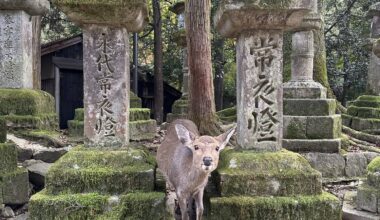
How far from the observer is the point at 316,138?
266 inches

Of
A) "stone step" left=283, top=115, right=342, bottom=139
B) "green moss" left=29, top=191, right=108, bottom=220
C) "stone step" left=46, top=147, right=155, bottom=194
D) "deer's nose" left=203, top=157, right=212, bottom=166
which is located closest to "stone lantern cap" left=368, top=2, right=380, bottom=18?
"stone step" left=283, top=115, right=342, bottom=139

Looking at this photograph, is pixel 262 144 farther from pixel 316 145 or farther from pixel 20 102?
pixel 20 102

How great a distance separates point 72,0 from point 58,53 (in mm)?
11796

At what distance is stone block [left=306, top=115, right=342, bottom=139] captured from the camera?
6.71m

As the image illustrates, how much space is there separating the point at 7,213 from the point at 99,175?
1.42 m

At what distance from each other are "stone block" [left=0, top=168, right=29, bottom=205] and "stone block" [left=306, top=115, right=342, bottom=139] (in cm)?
442

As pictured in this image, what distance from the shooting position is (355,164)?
22.1 feet

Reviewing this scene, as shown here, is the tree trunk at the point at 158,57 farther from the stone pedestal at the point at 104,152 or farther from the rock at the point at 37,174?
the stone pedestal at the point at 104,152

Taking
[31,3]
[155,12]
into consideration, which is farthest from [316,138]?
[155,12]

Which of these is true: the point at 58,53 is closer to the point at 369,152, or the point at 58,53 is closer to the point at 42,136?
the point at 42,136

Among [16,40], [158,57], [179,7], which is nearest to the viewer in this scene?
[16,40]

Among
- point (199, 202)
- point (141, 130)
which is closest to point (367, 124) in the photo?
point (141, 130)

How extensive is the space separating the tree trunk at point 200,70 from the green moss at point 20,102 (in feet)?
9.70

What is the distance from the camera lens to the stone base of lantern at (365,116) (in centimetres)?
980
